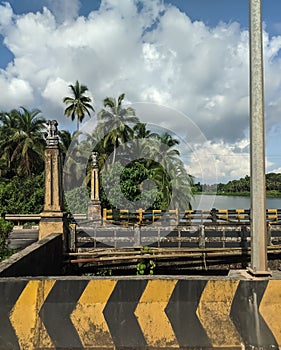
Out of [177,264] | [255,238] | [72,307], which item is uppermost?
[255,238]

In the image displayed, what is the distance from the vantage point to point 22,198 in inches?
950

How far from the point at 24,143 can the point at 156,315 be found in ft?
107

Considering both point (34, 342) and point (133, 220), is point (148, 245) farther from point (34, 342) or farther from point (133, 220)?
point (133, 220)

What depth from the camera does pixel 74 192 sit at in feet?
83.0

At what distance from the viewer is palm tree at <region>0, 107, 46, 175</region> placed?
3381 cm

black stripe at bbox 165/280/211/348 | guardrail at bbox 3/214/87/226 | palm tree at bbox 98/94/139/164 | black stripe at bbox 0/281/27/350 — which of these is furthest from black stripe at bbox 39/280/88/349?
palm tree at bbox 98/94/139/164

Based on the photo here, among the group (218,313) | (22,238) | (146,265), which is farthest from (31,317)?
(22,238)

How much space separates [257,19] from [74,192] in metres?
22.1

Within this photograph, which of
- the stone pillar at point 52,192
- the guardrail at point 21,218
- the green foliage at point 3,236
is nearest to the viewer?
the green foliage at point 3,236

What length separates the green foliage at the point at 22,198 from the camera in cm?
2325

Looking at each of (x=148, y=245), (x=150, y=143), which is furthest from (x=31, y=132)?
(x=148, y=245)

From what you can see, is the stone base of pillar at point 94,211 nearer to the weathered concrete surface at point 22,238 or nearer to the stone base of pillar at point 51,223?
the weathered concrete surface at point 22,238

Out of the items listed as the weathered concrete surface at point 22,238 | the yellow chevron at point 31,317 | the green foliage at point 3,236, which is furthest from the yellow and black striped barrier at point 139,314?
the weathered concrete surface at point 22,238

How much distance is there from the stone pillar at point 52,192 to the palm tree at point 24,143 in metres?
25.3
